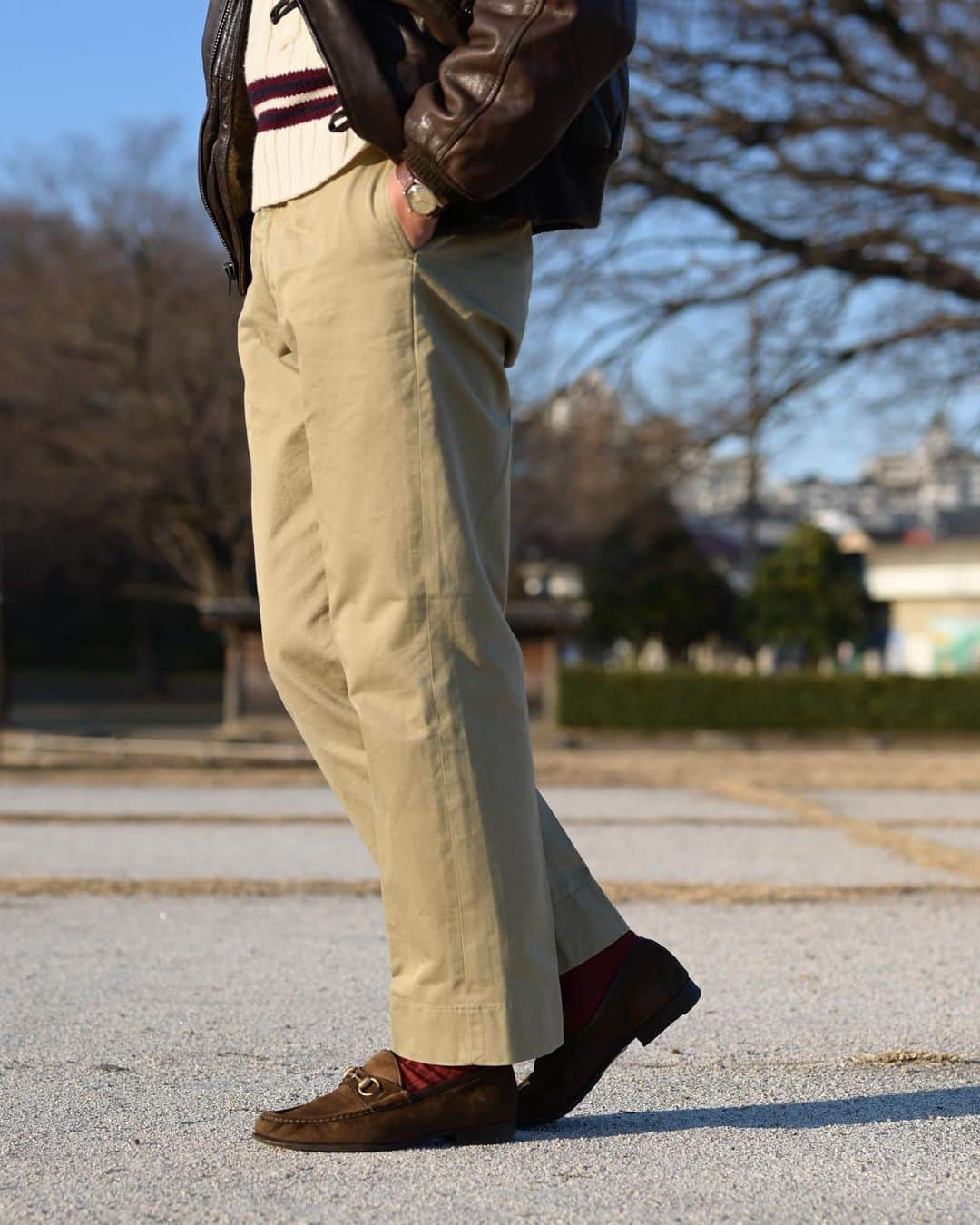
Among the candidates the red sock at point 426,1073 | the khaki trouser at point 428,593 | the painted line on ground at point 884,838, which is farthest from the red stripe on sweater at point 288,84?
the painted line on ground at point 884,838

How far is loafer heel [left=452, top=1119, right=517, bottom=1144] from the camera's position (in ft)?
5.55

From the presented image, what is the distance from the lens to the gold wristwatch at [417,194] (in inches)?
64.2

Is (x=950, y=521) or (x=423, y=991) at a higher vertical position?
(x=950, y=521)

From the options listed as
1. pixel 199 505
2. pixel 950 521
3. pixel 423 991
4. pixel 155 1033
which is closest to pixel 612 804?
pixel 155 1033

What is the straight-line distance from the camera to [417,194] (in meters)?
1.64

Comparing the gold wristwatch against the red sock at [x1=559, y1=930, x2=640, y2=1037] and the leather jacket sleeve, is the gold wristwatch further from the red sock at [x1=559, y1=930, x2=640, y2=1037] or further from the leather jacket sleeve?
the red sock at [x1=559, y1=930, x2=640, y2=1037]

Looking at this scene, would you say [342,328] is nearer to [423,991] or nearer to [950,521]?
[423,991]

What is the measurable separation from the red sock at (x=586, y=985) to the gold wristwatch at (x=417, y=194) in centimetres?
87

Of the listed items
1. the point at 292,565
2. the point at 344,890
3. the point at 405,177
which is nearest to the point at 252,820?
the point at 344,890

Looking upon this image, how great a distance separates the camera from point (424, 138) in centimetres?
160

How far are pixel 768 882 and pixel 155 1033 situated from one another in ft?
6.93

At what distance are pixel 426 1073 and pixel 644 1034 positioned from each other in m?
0.30

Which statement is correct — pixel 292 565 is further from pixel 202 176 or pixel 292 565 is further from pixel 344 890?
pixel 344 890

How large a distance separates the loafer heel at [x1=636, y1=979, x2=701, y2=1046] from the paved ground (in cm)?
9
